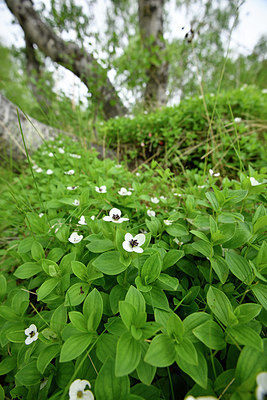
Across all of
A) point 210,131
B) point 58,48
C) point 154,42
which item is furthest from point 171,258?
point 58,48

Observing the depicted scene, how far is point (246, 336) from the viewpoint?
62 cm

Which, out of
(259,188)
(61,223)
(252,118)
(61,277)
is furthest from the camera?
(252,118)

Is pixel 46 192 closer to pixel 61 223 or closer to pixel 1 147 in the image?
pixel 61 223

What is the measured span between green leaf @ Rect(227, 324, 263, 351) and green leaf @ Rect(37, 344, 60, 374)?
67cm

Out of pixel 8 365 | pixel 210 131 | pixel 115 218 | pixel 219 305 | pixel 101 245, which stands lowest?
pixel 8 365

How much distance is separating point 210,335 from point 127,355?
0.29 m

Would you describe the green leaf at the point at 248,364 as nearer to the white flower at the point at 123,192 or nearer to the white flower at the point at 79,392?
the white flower at the point at 79,392

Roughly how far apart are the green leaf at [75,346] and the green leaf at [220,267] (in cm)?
58

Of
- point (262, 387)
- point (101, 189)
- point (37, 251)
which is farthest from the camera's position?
point (101, 189)

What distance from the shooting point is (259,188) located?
3.60ft

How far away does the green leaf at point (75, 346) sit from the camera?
0.64 metres

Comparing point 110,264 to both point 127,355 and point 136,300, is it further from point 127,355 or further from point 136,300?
point 127,355

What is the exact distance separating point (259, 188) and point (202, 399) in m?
1.03

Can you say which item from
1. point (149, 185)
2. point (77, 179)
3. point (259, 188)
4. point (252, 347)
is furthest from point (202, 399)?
point (77, 179)
